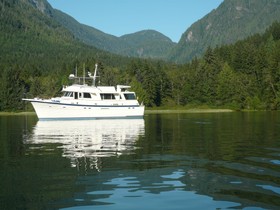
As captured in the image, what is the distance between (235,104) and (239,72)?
15692 mm

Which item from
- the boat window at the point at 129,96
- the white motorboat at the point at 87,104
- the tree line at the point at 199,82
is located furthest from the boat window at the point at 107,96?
the tree line at the point at 199,82

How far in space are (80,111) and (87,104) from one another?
131cm

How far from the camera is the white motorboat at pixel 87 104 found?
5716cm

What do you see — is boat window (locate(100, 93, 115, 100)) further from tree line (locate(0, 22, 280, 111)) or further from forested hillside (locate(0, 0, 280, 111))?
forested hillside (locate(0, 0, 280, 111))

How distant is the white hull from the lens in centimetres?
5709

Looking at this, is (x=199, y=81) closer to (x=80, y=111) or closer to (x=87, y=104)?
(x=87, y=104)

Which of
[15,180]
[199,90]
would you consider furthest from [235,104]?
[15,180]

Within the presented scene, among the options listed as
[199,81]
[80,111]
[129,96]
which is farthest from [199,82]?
[80,111]

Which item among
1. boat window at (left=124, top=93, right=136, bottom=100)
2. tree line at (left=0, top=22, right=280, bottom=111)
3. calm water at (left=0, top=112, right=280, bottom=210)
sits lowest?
calm water at (left=0, top=112, right=280, bottom=210)

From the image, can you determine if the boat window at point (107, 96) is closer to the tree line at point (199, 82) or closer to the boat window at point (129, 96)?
the boat window at point (129, 96)

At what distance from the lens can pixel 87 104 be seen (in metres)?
58.5

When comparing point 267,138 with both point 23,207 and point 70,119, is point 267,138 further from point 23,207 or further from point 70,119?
point 70,119

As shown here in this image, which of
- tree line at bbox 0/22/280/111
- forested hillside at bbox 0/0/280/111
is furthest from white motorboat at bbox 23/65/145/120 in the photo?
forested hillside at bbox 0/0/280/111

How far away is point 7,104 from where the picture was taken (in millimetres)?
100500
